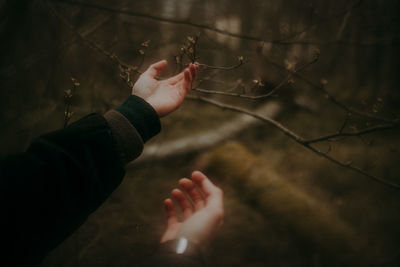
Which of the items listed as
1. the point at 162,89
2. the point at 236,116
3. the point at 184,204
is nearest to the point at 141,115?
the point at 162,89

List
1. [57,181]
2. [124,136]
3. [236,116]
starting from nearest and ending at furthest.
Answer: [57,181]
[124,136]
[236,116]

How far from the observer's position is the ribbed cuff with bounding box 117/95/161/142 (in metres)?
1.15

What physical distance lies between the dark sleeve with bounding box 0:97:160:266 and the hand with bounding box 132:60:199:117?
232 mm

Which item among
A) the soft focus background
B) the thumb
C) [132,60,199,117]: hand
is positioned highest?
the thumb

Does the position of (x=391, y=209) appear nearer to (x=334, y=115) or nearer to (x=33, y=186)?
(x=334, y=115)

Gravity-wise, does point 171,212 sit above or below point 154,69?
below

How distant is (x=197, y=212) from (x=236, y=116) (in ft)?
6.61

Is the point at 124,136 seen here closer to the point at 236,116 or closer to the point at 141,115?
the point at 141,115

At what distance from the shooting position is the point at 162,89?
137 centimetres

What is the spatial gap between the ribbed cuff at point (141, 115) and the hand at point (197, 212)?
1.06ft

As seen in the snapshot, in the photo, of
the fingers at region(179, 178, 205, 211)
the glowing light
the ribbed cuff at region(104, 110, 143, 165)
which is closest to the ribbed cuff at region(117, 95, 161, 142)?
the ribbed cuff at region(104, 110, 143, 165)

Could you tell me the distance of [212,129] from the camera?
3145 mm

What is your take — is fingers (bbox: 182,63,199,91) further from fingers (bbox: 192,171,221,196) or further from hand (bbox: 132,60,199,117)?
fingers (bbox: 192,171,221,196)

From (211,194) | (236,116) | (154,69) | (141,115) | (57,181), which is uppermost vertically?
(154,69)
